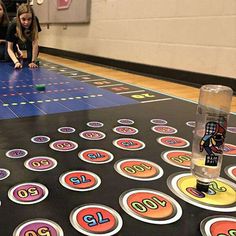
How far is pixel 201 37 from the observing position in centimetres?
206

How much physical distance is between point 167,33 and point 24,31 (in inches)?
49.1

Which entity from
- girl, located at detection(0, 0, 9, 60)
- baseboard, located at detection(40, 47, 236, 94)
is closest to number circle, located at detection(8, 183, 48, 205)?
baseboard, located at detection(40, 47, 236, 94)

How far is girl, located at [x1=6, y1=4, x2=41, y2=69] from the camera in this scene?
2531 millimetres

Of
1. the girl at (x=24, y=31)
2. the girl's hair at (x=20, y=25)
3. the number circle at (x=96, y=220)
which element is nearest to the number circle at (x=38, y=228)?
the number circle at (x=96, y=220)

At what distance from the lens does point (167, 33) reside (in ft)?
7.59

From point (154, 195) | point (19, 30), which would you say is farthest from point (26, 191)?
point (19, 30)

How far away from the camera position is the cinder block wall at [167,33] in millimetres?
1925

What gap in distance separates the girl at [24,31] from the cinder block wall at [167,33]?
68 cm

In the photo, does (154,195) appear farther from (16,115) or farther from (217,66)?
(217,66)

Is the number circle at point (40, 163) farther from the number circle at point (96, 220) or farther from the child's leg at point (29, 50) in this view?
the child's leg at point (29, 50)

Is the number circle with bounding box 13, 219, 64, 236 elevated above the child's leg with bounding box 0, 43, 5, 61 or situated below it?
below

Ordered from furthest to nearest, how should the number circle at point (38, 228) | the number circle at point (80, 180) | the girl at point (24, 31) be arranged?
the girl at point (24, 31) → the number circle at point (80, 180) → the number circle at point (38, 228)

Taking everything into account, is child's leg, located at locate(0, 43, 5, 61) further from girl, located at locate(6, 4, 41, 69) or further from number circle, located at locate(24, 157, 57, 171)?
number circle, located at locate(24, 157, 57, 171)

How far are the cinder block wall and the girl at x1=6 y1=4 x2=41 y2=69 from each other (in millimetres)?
680
